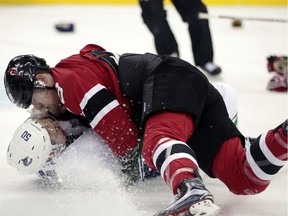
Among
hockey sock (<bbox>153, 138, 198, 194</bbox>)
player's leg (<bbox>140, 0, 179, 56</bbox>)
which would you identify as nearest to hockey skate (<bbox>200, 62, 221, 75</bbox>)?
player's leg (<bbox>140, 0, 179, 56</bbox>)

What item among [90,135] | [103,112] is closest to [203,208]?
[103,112]

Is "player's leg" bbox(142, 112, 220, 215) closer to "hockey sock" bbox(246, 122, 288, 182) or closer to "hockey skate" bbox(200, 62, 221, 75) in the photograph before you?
"hockey sock" bbox(246, 122, 288, 182)

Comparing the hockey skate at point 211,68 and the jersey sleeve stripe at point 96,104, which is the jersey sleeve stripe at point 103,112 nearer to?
the jersey sleeve stripe at point 96,104

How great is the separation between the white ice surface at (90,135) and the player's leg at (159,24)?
31 cm

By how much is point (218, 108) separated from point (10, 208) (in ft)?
2.07

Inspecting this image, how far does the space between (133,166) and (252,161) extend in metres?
0.34

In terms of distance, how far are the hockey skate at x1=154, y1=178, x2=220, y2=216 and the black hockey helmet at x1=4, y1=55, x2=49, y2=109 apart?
1.96ft

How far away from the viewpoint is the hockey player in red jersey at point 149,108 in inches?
66.3

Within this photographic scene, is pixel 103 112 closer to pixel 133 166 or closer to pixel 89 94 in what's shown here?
pixel 89 94

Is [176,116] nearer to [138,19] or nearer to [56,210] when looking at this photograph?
[56,210]

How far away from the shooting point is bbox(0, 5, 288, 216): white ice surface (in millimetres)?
1789

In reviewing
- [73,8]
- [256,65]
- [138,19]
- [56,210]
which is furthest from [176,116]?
[73,8]

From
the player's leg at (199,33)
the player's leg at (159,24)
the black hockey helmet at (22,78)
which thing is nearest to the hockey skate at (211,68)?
the player's leg at (199,33)

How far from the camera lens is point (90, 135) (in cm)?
191
